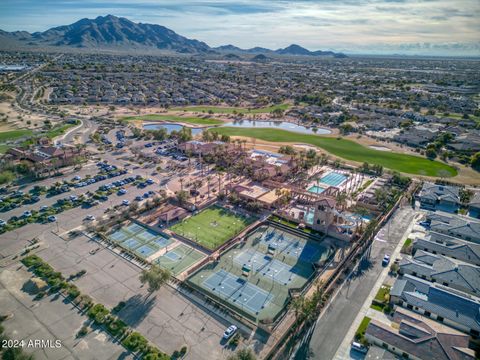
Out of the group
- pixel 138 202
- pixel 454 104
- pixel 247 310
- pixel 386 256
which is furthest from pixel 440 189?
pixel 454 104

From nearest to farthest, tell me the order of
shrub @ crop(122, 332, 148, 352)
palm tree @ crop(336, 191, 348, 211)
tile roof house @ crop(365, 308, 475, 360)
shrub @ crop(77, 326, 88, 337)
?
tile roof house @ crop(365, 308, 475, 360) < shrub @ crop(122, 332, 148, 352) < shrub @ crop(77, 326, 88, 337) < palm tree @ crop(336, 191, 348, 211)

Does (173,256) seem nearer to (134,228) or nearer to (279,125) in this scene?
(134,228)

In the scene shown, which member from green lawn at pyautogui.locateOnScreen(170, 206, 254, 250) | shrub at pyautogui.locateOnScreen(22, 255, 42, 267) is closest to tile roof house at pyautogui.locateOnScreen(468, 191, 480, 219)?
green lawn at pyautogui.locateOnScreen(170, 206, 254, 250)

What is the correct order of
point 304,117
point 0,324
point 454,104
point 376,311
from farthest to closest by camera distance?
point 454,104
point 304,117
point 376,311
point 0,324

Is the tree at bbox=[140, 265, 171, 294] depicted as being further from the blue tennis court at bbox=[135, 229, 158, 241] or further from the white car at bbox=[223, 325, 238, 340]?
the blue tennis court at bbox=[135, 229, 158, 241]

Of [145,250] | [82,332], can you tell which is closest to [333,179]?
[145,250]

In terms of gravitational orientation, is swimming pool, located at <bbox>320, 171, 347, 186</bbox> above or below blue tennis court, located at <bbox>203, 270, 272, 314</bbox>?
above

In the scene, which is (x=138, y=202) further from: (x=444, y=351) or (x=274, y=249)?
(x=444, y=351)
